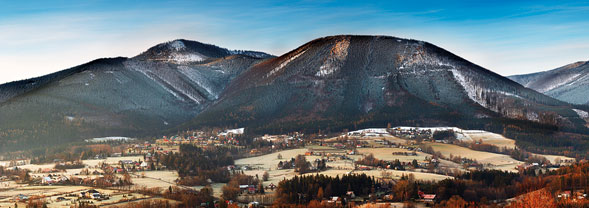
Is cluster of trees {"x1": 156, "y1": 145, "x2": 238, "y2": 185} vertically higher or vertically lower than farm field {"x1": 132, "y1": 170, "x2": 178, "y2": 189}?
higher

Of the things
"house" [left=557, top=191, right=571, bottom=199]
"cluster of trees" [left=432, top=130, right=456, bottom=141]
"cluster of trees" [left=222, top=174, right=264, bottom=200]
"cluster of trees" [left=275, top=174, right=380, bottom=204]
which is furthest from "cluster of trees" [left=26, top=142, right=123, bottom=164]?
"house" [left=557, top=191, right=571, bottom=199]

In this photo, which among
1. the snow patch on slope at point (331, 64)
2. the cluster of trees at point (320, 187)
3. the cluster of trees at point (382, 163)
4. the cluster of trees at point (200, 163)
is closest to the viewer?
the cluster of trees at point (320, 187)

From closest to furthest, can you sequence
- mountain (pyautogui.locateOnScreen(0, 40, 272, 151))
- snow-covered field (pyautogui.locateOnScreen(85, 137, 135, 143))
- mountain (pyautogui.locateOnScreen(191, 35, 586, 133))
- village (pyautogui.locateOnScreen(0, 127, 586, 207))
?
village (pyautogui.locateOnScreen(0, 127, 586, 207))
snow-covered field (pyautogui.locateOnScreen(85, 137, 135, 143))
mountain (pyautogui.locateOnScreen(0, 40, 272, 151))
mountain (pyautogui.locateOnScreen(191, 35, 586, 133))

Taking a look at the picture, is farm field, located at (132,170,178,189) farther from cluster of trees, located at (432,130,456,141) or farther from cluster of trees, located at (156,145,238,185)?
cluster of trees, located at (432,130,456,141)

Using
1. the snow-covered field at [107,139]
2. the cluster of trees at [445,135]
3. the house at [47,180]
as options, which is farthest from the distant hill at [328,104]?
the house at [47,180]

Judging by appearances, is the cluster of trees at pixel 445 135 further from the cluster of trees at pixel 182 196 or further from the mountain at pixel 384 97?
the cluster of trees at pixel 182 196

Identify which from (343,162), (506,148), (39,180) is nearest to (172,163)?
(39,180)
